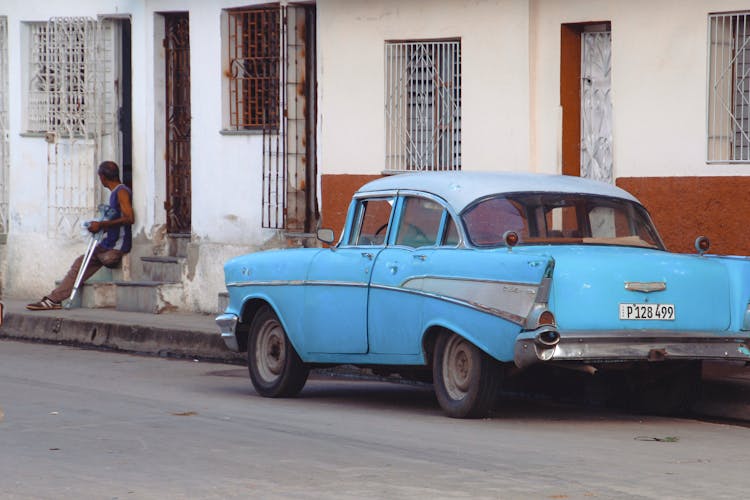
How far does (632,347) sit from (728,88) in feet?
17.2

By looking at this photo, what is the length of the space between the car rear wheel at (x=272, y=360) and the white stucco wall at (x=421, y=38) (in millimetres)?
4634

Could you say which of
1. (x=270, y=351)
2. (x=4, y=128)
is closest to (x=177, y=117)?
(x=4, y=128)

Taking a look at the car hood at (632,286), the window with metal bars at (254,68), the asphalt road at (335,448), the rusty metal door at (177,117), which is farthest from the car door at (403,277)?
the rusty metal door at (177,117)

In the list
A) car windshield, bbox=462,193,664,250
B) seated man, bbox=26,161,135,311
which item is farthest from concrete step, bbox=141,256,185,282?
car windshield, bbox=462,193,664,250

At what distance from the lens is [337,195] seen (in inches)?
723

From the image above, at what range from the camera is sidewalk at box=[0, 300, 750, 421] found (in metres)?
16.8

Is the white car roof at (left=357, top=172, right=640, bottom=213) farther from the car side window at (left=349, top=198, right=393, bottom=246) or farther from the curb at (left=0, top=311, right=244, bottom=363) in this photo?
the curb at (left=0, top=311, right=244, bottom=363)

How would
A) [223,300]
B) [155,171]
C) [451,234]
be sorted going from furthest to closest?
1. [155,171]
2. [223,300]
3. [451,234]

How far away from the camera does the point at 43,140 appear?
856 inches

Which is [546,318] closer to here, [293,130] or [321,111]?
[321,111]

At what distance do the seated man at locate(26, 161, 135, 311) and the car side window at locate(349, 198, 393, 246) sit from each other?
27.8ft

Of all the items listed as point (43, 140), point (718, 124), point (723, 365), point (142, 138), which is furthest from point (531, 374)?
point (43, 140)

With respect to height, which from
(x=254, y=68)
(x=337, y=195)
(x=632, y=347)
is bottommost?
(x=632, y=347)

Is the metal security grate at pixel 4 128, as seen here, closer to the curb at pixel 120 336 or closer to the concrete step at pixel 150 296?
the concrete step at pixel 150 296
